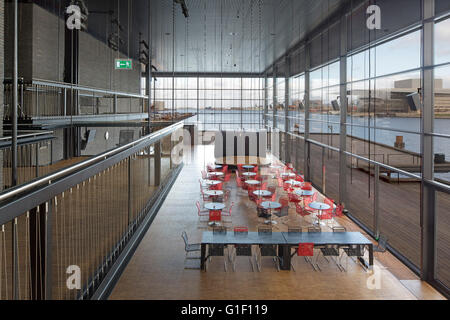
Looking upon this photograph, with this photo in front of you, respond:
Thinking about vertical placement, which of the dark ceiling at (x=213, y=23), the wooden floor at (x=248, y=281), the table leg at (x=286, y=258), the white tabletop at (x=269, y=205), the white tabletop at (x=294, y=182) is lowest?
the wooden floor at (x=248, y=281)

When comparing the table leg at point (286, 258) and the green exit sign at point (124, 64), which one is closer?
the table leg at point (286, 258)

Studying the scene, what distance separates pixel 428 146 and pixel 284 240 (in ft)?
13.3

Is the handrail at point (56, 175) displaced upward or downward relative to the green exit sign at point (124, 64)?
downward

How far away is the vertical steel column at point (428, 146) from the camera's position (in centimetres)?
838

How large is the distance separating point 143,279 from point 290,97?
692 inches

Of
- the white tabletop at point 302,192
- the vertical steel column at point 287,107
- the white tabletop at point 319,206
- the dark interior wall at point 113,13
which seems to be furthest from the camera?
the vertical steel column at point 287,107

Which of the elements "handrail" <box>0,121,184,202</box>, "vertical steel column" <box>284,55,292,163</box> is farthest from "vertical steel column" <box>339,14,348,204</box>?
"handrail" <box>0,121,184,202</box>

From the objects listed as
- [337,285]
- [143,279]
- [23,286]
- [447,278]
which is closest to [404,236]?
[447,278]

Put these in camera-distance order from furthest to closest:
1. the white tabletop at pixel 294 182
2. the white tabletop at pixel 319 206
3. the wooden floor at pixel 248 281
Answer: the white tabletop at pixel 294 182 → the white tabletop at pixel 319 206 → the wooden floor at pixel 248 281

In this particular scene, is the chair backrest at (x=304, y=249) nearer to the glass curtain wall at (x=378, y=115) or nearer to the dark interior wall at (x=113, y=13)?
the glass curtain wall at (x=378, y=115)

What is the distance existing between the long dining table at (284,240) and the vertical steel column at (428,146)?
126cm

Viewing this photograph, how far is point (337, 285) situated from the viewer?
8352 millimetres

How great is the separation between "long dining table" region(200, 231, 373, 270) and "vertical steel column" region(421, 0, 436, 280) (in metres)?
1.26

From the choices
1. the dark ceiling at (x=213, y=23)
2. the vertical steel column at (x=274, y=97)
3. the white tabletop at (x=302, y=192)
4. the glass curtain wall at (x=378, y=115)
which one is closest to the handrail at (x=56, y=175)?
the dark ceiling at (x=213, y=23)
